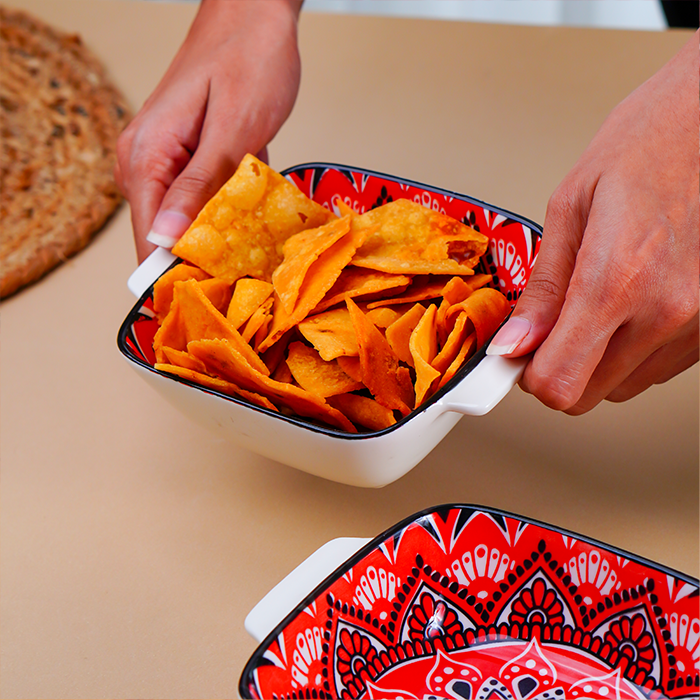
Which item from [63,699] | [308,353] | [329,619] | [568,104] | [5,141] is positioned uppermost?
[568,104]

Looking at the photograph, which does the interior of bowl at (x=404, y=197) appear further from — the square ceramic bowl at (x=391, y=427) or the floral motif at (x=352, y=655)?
the floral motif at (x=352, y=655)

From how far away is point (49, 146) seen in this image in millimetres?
1159

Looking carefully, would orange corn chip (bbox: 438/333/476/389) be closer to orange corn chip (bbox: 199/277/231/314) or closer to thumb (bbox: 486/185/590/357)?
thumb (bbox: 486/185/590/357)

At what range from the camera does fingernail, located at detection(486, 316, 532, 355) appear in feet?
1.82

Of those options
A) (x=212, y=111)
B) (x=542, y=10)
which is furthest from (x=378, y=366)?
(x=542, y=10)

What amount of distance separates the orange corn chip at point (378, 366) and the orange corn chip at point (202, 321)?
81 mm

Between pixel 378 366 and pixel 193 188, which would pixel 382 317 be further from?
pixel 193 188

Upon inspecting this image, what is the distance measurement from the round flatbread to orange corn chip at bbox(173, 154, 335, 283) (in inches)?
14.7

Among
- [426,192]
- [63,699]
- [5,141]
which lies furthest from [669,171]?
[5,141]

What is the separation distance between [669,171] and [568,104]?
2.30 ft

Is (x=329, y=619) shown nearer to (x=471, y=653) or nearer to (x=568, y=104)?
(x=471, y=653)

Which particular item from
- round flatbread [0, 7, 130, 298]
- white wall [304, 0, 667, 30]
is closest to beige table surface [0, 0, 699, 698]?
round flatbread [0, 7, 130, 298]

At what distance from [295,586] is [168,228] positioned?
0.38 meters

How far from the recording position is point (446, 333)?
607 millimetres
